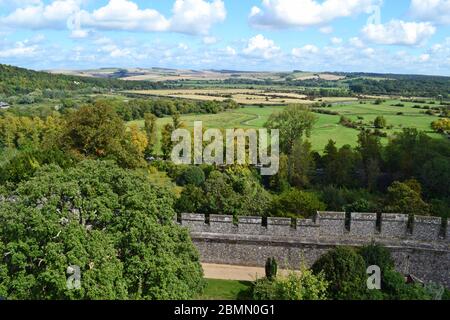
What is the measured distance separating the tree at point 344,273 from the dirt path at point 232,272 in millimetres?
2883

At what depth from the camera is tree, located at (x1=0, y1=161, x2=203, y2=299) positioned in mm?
10094

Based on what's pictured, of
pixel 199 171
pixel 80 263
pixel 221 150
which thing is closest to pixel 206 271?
pixel 80 263

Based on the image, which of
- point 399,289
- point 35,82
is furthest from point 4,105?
point 399,289

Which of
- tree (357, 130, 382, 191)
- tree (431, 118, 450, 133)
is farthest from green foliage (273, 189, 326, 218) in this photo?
tree (431, 118, 450, 133)

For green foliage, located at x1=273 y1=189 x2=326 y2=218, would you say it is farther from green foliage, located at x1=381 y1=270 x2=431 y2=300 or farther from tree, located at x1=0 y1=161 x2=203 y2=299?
tree, located at x1=0 y1=161 x2=203 y2=299

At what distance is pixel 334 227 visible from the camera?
16.3m

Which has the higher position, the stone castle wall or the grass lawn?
the stone castle wall

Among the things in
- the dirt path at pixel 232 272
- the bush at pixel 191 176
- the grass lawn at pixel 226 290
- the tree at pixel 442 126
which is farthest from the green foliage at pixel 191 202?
the tree at pixel 442 126

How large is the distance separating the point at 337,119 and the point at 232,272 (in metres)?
57.2

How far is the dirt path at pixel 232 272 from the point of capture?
16.1m

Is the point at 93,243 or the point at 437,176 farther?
the point at 437,176

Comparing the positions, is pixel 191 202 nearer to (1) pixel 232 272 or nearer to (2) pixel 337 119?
(1) pixel 232 272

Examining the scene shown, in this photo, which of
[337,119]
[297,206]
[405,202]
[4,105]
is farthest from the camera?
[4,105]

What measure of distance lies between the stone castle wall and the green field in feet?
109
